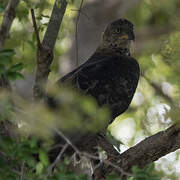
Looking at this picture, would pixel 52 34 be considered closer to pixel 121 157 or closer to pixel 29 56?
pixel 121 157

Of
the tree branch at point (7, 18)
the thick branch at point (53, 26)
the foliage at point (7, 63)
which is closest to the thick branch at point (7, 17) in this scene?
the tree branch at point (7, 18)

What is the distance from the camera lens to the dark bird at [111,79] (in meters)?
4.88

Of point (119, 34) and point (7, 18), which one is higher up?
point (7, 18)

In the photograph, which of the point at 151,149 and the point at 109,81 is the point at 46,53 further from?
the point at 151,149

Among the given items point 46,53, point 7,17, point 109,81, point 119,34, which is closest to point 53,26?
point 46,53

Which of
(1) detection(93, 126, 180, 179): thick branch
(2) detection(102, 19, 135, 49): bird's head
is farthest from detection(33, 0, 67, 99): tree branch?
(2) detection(102, 19, 135, 49): bird's head

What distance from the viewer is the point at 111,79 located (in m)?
5.08

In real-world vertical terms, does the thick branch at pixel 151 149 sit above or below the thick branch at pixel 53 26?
below

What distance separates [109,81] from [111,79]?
0.13 feet

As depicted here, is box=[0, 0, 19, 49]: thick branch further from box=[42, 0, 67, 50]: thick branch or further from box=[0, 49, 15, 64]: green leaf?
box=[0, 49, 15, 64]: green leaf

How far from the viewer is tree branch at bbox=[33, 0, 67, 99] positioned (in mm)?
4289

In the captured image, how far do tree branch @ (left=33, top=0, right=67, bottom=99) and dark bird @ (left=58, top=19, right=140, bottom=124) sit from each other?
40cm

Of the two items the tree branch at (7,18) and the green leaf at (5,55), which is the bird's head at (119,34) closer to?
the tree branch at (7,18)

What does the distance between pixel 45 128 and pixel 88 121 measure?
427mm
